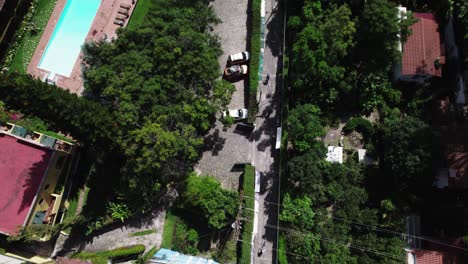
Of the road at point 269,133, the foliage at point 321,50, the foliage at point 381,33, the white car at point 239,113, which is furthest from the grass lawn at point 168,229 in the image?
the foliage at point 381,33

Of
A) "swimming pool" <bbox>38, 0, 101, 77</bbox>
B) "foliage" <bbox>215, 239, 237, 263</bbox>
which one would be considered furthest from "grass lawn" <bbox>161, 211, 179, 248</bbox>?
"swimming pool" <bbox>38, 0, 101, 77</bbox>

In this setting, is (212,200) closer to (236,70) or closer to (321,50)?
(236,70)

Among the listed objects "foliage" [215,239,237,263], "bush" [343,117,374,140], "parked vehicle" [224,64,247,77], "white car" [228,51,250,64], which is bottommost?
"foliage" [215,239,237,263]

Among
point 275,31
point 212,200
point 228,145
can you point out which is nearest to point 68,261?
point 212,200

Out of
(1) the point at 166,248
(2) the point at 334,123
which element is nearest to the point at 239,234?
(1) the point at 166,248

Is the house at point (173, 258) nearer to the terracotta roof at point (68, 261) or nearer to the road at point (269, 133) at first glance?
the road at point (269, 133)

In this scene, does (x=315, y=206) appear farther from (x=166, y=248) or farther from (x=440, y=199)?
(x=166, y=248)

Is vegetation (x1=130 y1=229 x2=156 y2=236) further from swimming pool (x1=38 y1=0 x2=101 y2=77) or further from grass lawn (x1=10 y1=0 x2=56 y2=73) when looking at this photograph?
grass lawn (x1=10 y1=0 x2=56 y2=73)

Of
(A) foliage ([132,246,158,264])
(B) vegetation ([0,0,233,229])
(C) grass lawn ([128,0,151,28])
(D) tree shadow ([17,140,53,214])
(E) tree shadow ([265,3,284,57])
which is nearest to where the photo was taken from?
(B) vegetation ([0,0,233,229])
